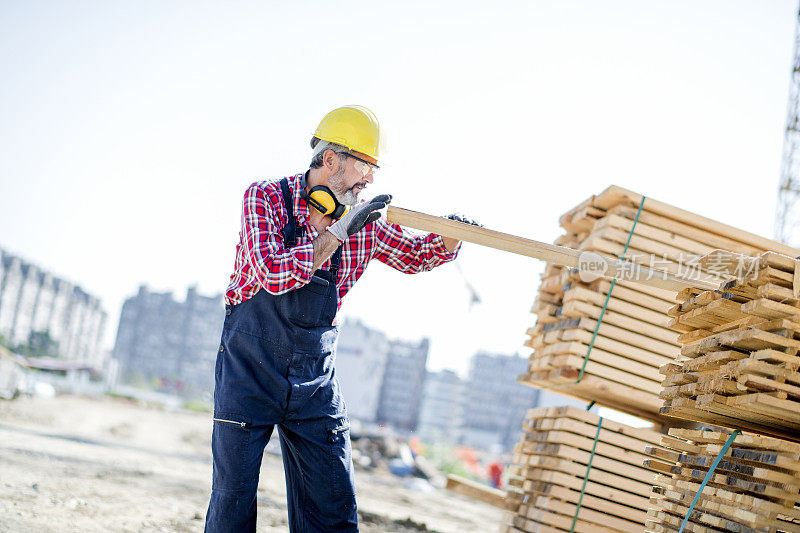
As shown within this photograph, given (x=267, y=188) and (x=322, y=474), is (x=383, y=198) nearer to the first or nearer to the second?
(x=267, y=188)

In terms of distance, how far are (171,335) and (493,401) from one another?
3925 cm

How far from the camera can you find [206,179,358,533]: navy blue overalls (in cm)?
320

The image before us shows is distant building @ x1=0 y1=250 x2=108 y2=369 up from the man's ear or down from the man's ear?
down

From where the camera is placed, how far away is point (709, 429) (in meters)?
3.63

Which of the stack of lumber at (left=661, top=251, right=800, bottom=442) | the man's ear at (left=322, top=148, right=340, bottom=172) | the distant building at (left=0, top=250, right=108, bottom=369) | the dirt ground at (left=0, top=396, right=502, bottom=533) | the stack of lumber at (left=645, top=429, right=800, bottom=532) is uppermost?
the man's ear at (left=322, top=148, right=340, bottom=172)

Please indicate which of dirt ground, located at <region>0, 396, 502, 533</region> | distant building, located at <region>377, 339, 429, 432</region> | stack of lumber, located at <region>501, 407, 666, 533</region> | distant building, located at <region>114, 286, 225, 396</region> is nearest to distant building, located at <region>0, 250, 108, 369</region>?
distant building, located at <region>114, 286, 225, 396</region>

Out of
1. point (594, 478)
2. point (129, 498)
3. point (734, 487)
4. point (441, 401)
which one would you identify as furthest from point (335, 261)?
point (441, 401)

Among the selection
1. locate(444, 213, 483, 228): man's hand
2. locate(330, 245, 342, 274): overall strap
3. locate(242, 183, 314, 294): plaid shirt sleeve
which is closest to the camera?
locate(242, 183, 314, 294): plaid shirt sleeve

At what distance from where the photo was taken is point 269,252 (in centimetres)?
313

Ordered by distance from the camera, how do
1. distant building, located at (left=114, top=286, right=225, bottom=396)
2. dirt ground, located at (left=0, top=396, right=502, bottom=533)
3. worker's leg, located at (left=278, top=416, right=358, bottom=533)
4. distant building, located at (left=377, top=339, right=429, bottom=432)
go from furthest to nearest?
1. distant building, located at (left=114, top=286, right=225, bottom=396)
2. distant building, located at (left=377, top=339, right=429, bottom=432)
3. dirt ground, located at (left=0, top=396, right=502, bottom=533)
4. worker's leg, located at (left=278, top=416, right=358, bottom=533)

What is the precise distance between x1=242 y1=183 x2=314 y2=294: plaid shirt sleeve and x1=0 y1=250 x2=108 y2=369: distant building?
58348mm

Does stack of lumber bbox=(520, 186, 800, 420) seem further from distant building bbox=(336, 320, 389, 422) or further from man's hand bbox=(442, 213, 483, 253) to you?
distant building bbox=(336, 320, 389, 422)

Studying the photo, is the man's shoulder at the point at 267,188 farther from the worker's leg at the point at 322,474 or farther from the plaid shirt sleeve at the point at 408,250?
the worker's leg at the point at 322,474

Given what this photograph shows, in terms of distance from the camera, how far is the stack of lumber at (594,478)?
4820 millimetres
